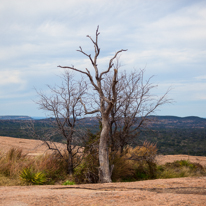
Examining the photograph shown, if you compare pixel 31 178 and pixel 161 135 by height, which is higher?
pixel 161 135

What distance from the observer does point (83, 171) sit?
980 cm

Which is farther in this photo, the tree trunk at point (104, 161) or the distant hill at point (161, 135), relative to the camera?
the distant hill at point (161, 135)

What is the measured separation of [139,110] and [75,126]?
326 cm

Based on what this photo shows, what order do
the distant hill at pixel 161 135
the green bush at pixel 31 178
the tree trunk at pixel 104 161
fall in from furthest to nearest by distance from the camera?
the distant hill at pixel 161 135 < the tree trunk at pixel 104 161 < the green bush at pixel 31 178

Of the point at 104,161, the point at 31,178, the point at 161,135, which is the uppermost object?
the point at 161,135

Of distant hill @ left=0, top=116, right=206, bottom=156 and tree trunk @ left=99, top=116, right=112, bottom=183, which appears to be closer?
tree trunk @ left=99, top=116, right=112, bottom=183

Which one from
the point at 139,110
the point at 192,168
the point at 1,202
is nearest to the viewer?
the point at 1,202

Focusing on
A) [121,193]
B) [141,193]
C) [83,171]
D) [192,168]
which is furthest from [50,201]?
[192,168]

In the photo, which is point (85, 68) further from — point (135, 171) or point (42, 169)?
point (135, 171)

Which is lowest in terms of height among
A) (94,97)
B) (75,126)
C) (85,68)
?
(75,126)

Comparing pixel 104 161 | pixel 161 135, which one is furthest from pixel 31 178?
pixel 161 135

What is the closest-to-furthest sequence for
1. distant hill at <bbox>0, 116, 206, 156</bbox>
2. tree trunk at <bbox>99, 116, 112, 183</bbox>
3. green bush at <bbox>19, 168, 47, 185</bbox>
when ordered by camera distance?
green bush at <bbox>19, 168, 47, 185</bbox>, tree trunk at <bbox>99, 116, 112, 183</bbox>, distant hill at <bbox>0, 116, 206, 156</bbox>

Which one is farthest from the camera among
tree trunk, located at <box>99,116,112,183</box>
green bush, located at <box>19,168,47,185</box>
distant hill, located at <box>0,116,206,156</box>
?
distant hill, located at <box>0,116,206,156</box>

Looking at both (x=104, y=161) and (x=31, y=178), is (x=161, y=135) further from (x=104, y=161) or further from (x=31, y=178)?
(x=31, y=178)
